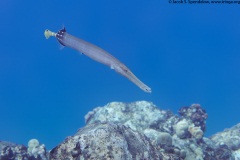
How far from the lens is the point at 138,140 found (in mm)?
5617

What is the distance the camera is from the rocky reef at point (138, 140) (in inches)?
188

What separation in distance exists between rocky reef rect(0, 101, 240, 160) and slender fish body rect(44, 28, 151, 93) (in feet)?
3.37

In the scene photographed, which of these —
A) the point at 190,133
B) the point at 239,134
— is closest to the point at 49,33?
the point at 190,133

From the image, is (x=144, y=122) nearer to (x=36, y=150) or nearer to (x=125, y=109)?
(x=125, y=109)

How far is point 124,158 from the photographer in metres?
4.67

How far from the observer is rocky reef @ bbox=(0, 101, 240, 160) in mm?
4773

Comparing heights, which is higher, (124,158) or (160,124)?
(160,124)

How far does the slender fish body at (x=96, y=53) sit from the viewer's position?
610 centimetres

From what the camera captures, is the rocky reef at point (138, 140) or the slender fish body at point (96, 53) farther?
the slender fish body at point (96, 53)

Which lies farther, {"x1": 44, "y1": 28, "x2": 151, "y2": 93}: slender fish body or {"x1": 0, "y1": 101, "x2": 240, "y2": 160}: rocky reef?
{"x1": 44, "y1": 28, "x2": 151, "y2": 93}: slender fish body

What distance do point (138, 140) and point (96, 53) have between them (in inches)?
82.0

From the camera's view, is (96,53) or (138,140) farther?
(96,53)

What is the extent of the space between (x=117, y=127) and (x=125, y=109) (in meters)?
9.35

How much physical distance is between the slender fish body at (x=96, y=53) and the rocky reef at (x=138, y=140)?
40.4 inches
